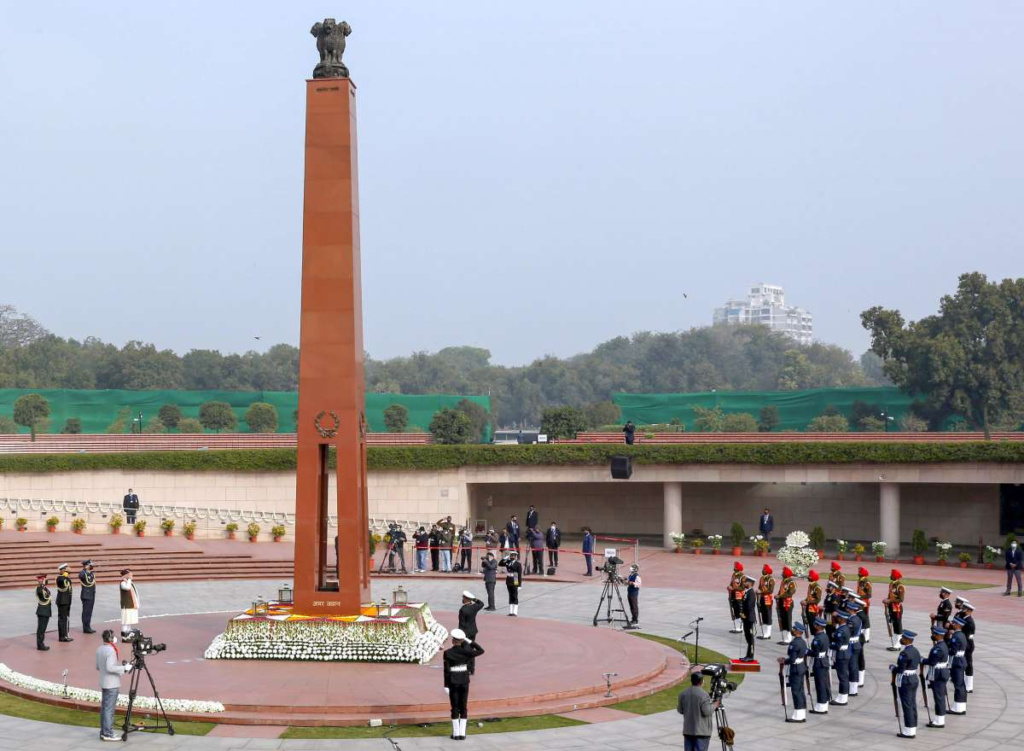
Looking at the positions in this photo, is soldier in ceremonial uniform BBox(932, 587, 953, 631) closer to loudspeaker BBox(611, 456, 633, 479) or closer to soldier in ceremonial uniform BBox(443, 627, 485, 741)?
soldier in ceremonial uniform BBox(443, 627, 485, 741)

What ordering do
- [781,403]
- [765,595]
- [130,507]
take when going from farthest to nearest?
1. [781,403]
2. [130,507]
3. [765,595]

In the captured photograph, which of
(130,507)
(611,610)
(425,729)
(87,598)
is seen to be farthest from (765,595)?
(130,507)

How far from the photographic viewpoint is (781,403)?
168 feet

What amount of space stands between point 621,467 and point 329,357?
18.4 m

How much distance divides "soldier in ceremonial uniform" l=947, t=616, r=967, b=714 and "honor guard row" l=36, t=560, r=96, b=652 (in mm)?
14189

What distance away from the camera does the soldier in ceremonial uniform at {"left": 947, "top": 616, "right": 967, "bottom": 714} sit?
1539cm

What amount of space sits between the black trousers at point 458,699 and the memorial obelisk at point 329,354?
5.32 m

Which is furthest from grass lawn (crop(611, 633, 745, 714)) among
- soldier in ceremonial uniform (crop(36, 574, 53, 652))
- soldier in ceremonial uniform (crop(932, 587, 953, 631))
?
soldier in ceremonial uniform (crop(36, 574, 53, 652))

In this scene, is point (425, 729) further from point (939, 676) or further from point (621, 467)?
point (621, 467)

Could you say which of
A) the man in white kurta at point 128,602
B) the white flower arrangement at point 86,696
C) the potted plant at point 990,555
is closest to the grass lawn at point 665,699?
the white flower arrangement at point 86,696

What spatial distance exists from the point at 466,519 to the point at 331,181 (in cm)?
2061

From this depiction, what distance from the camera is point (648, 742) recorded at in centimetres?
1389

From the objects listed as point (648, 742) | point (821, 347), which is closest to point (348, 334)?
point (648, 742)

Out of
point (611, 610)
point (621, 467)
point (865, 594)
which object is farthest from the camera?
point (621, 467)
